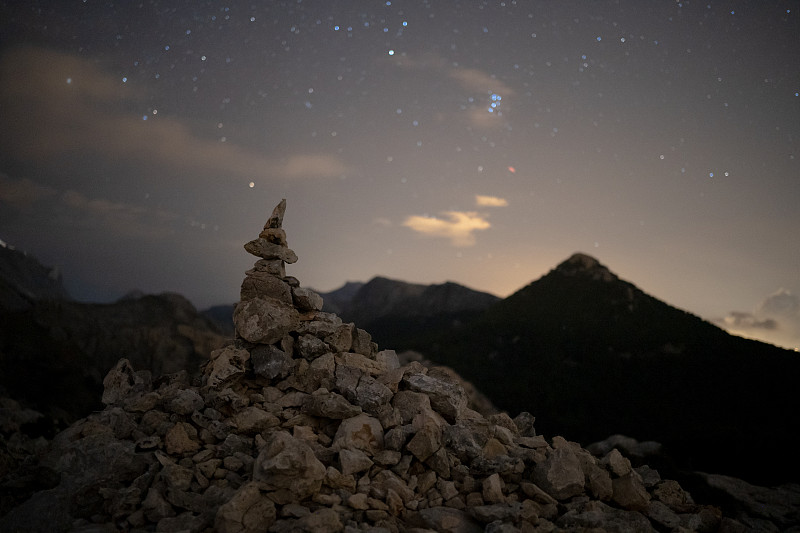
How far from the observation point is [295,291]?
1608 cm

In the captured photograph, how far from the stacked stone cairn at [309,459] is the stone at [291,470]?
0.03 meters

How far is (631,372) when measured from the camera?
7675 centimetres

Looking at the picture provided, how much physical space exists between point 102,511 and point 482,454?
9600 millimetres

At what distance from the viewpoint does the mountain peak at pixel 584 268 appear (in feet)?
349

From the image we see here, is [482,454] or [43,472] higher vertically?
[482,454]

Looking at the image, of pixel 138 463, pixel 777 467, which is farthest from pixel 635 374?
pixel 138 463

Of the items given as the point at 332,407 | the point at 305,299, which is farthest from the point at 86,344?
the point at 332,407

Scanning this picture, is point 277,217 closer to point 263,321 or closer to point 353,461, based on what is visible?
point 263,321

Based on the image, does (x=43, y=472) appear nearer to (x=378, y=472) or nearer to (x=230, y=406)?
(x=230, y=406)

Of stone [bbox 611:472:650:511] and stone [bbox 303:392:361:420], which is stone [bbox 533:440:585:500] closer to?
stone [bbox 611:472:650:511]

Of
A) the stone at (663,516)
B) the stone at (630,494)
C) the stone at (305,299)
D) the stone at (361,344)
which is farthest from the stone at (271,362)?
the stone at (663,516)

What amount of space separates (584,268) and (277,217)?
107 meters

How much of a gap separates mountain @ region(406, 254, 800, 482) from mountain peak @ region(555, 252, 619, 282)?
0.45m

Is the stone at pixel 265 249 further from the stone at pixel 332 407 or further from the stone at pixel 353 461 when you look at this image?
the stone at pixel 353 461
